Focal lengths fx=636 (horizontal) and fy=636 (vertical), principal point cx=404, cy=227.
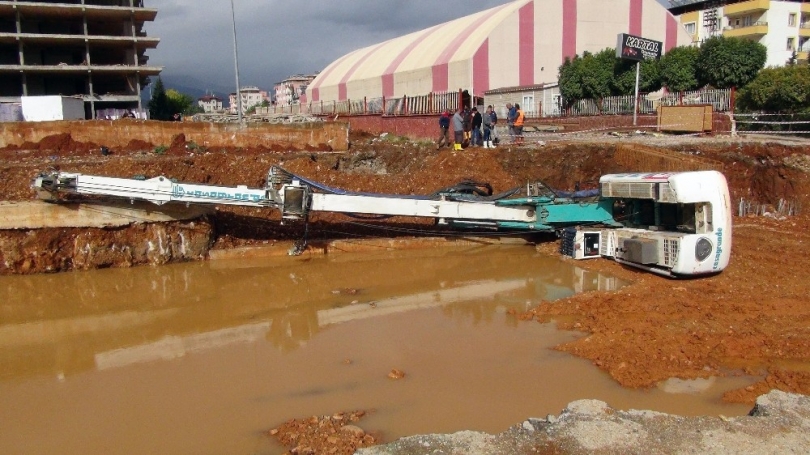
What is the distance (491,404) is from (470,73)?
94.2 feet

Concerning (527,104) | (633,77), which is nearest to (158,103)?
(527,104)

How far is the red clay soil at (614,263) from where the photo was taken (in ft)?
24.1

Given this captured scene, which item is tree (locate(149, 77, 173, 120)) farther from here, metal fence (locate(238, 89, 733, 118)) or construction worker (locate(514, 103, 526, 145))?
construction worker (locate(514, 103, 526, 145))

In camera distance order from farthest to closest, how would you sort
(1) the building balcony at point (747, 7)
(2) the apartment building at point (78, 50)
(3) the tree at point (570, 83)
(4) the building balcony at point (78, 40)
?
(1) the building balcony at point (747, 7) → (2) the apartment building at point (78, 50) → (4) the building balcony at point (78, 40) → (3) the tree at point (570, 83)

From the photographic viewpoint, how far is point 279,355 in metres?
8.08

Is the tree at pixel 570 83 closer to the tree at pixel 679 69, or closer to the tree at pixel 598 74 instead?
the tree at pixel 598 74

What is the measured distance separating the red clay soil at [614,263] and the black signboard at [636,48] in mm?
12209

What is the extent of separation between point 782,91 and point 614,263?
1670 centimetres

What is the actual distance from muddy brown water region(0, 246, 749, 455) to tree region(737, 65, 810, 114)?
16.5m

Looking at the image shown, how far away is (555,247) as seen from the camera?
12.7m

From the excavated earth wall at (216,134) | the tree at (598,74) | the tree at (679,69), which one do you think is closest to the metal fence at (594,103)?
the tree at (598,74)

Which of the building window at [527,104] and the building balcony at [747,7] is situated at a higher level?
the building balcony at [747,7]

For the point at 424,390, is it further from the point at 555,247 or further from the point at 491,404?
the point at 555,247

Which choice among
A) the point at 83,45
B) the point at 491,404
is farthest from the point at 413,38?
the point at 491,404
